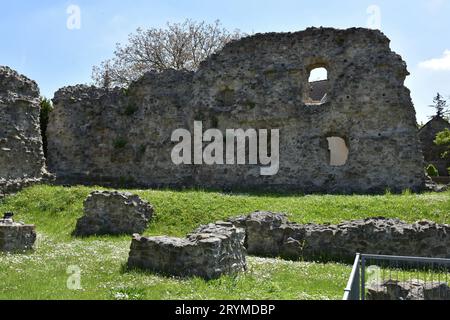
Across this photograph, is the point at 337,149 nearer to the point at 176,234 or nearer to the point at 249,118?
the point at 249,118

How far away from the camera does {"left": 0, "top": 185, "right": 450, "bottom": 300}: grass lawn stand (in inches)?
297

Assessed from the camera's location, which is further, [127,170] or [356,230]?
[127,170]

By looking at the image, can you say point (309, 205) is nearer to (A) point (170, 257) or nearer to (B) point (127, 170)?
(A) point (170, 257)

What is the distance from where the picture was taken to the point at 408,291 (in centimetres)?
714

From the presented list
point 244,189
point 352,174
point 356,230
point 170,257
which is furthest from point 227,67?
point 170,257

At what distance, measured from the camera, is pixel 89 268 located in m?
9.27

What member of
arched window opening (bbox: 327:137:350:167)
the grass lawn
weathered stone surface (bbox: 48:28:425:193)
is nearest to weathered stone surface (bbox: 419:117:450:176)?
arched window opening (bbox: 327:137:350:167)

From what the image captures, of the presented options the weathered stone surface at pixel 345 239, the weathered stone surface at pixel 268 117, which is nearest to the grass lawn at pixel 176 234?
the weathered stone surface at pixel 345 239

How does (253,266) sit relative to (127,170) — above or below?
below

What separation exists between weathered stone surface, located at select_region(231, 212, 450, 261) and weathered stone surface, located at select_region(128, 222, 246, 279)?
251 centimetres

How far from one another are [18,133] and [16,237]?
32.8ft

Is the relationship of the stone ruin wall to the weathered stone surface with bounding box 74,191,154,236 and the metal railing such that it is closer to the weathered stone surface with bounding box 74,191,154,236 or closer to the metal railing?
the weathered stone surface with bounding box 74,191,154,236

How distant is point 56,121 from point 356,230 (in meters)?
17.1

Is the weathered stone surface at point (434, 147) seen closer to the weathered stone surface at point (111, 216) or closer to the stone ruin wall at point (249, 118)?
the stone ruin wall at point (249, 118)
